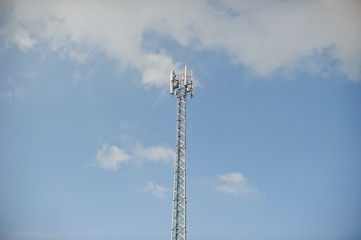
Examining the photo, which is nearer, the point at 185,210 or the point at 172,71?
the point at 185,210

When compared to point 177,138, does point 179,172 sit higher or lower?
lower

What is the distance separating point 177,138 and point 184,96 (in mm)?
6874

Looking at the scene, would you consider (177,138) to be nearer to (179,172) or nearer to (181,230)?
(179,172)

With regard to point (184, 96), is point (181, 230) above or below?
below

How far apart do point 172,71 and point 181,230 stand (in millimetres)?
24379

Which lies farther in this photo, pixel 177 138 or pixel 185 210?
pixel 177 138

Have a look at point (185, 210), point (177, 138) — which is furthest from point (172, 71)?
point (185, 210)

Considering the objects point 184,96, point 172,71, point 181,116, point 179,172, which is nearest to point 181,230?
point 179,172

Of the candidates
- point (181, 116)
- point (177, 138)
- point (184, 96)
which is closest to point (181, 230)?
point (177, 138)

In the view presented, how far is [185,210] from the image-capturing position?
45.4m

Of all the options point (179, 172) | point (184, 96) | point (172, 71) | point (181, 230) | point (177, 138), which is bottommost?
point (181, 230)

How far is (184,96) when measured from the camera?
50.9 m

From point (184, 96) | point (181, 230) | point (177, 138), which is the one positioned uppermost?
point (184, 96)

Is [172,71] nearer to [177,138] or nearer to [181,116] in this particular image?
[181,116]
